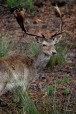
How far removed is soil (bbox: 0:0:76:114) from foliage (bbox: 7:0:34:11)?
0.25 meters

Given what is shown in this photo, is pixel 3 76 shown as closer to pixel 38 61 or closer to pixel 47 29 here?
pixel 38 61

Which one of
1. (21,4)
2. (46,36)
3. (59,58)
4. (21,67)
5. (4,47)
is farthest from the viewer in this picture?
(21,4)

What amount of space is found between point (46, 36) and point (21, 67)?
130 cm

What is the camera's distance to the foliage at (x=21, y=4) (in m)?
14.4

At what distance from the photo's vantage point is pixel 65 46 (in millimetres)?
12055

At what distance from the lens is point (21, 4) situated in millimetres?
14570

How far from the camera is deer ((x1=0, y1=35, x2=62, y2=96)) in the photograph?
782 cm

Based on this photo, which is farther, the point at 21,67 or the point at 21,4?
the point at 21,4

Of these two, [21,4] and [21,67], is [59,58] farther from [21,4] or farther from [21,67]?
[21,4]

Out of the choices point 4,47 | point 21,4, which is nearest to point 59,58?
point 4,47

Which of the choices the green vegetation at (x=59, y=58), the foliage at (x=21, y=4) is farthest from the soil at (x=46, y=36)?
the foliage at (x=21, y=4)

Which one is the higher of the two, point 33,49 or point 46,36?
point 46,36

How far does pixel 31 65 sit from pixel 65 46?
3.52 m

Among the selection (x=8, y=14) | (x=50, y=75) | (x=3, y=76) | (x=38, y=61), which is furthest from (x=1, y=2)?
(x=3, y=76)
